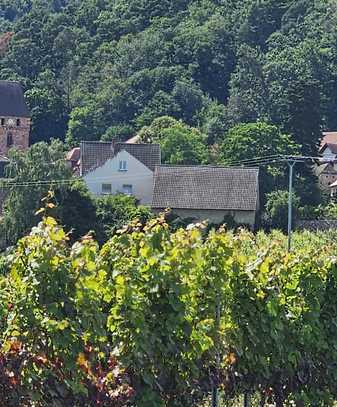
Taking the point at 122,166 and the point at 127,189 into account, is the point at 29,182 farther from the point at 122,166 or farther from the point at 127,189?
the point at 122,166

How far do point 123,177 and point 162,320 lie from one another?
5393cm

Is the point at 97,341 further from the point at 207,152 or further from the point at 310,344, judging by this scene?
the point at 207,152

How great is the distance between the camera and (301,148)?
7788 centimetres

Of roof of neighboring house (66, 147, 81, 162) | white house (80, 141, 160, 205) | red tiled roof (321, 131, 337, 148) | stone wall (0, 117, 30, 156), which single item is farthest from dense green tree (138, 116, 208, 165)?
red tiled roof (321, 131, 337, 148)

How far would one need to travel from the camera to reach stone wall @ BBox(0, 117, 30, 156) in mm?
99938

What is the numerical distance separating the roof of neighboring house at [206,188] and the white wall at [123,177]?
119 cm

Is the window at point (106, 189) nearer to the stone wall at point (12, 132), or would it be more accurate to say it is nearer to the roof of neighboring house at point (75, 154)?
the roof of neighboring house at point (75, 154)

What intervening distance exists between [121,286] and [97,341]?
64cm

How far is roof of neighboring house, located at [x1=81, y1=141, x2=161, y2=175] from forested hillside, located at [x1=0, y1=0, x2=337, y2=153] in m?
12.4

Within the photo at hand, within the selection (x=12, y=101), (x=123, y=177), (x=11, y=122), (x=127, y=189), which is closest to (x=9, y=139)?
(x=11, y=122)

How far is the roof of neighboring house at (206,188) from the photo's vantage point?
6594cm

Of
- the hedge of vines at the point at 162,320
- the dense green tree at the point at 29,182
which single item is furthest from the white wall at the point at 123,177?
the hedge of vines at the point at 162,320

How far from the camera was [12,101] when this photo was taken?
101 m

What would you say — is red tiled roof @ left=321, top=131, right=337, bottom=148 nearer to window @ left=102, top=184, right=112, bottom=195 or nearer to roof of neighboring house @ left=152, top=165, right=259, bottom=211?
roof of neighboring house @ left=152, top=165, right=259, bottom=211
